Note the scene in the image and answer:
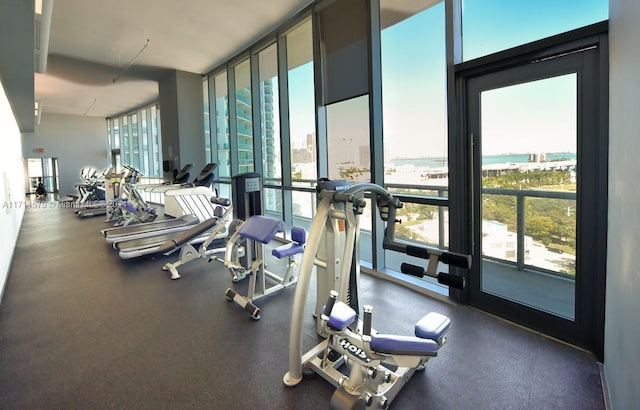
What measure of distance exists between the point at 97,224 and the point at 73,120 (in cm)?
982

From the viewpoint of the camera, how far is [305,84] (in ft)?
15.9

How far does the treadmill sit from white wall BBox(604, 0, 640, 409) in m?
5.61

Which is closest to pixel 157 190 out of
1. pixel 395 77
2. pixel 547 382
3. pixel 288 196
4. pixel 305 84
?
pixel 288 196

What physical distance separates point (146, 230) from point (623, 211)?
19.9ft

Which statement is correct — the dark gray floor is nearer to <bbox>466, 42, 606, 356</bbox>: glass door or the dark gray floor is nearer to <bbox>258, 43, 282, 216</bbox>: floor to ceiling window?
<bbox>466, 42, 606, 356</bbox>: glass door

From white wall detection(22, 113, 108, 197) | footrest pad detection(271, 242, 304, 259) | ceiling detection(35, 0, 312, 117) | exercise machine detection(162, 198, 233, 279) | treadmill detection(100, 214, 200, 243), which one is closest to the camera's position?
footrest pad detection(271, 242, 304, 259)

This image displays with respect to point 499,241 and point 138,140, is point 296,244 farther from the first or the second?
point 138,140

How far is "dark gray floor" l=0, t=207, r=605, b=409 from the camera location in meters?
1.86

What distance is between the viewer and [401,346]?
154 centimetres

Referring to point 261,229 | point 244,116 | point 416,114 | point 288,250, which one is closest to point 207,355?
point 261,229

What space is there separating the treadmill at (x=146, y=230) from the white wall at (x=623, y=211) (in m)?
5.61

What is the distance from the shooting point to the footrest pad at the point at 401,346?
153 cm

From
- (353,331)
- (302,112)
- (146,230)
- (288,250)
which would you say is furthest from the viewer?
(146,230)

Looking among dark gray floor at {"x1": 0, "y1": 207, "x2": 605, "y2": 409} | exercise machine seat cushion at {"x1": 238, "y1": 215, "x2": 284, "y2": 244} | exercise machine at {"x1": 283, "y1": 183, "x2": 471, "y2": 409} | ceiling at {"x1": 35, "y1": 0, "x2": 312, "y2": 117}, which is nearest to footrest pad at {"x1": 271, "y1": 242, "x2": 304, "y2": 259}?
exercise machine seat cushion at {"x1": 238, "y1": 215, "x2": 284, "y2": 244}
